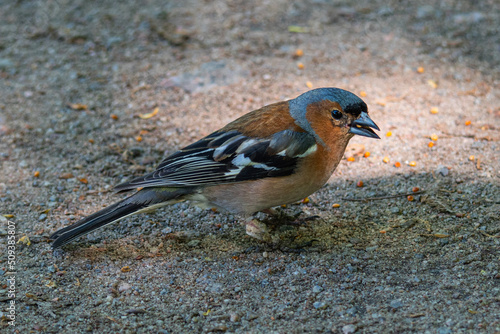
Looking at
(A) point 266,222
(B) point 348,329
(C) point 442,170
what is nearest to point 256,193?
(A) point 266,222

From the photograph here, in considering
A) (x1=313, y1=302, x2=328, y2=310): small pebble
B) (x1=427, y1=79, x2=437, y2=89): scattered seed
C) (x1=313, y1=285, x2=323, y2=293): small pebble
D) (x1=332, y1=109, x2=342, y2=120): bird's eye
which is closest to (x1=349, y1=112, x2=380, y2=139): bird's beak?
(x1=332, y1=109, x2=342, y2=120): bird's eye

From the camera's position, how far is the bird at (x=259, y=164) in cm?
402

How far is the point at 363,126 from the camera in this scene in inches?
165

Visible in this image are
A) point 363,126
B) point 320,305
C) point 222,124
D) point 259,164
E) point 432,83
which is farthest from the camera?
point 432,83

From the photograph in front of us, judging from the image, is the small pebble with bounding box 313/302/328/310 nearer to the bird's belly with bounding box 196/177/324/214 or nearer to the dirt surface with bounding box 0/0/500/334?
the dirt surface with bounding box 0/0/500/334

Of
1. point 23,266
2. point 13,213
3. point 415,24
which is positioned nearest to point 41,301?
point 23,266

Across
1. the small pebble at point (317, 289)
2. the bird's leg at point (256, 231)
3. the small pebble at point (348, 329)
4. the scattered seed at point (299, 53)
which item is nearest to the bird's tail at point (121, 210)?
the bird's leg at point (256, 231)

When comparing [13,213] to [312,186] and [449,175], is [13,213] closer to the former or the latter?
[312,186]

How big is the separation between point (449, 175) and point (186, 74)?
Result: 3269mm

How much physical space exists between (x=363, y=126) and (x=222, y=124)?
1902mm

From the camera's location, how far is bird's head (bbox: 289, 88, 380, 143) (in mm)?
4125

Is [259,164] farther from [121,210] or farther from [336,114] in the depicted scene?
[121,210]

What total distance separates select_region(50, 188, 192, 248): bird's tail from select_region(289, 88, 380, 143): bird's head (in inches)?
42.9

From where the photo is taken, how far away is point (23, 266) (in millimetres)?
3975
